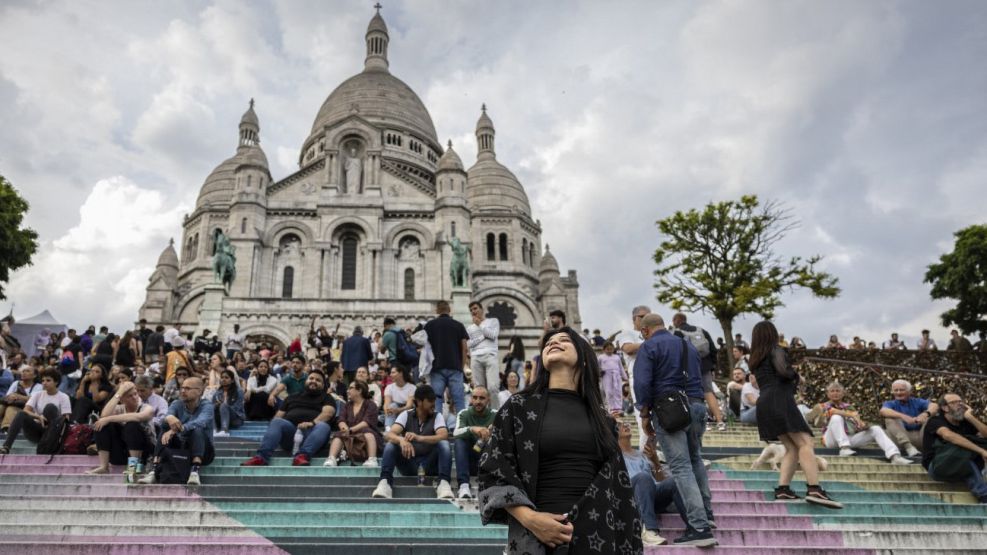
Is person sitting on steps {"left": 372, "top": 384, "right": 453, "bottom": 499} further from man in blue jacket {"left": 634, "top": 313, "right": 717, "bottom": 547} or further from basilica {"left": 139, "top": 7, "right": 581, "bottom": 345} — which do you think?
basilica {"left": 139, "top": 7, "right": 581, "bottom": 345}

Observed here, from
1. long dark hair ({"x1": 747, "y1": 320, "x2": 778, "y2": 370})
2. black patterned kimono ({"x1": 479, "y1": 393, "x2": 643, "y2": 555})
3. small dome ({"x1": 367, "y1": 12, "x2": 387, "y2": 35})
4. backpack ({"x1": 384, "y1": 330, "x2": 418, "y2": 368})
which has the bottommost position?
black patterned kimono ({"x1": 479, "y1": 393, "x2": 643, "y2": 555})

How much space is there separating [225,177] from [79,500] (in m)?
39.5

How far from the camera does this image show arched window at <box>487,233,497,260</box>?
135 ft

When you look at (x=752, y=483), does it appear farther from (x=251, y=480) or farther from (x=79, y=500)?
(x=79, y=500)

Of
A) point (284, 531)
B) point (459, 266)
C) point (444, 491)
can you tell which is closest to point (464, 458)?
point (444, 491)

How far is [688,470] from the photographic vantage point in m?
5.55

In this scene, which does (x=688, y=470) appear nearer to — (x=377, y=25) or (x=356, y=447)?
(x=356, y=447)

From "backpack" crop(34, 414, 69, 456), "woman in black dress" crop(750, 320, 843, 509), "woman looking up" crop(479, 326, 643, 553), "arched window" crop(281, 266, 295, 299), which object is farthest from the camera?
"arched window" crop(281, 266, 295, 299)

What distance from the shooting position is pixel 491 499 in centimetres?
310

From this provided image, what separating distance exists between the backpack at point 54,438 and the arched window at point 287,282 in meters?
23.5

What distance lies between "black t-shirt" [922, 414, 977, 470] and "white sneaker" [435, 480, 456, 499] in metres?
5.37

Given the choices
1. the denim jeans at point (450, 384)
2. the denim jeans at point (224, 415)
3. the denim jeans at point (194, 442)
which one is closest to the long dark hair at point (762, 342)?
the denim jeans at point (450, 384)

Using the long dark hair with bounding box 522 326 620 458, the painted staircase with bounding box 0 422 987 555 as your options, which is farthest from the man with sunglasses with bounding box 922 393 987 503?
the long dark hair with bounding box 522 326 620 458

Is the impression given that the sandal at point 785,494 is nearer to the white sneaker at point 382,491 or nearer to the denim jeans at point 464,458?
the denim jeans at point 464,458
